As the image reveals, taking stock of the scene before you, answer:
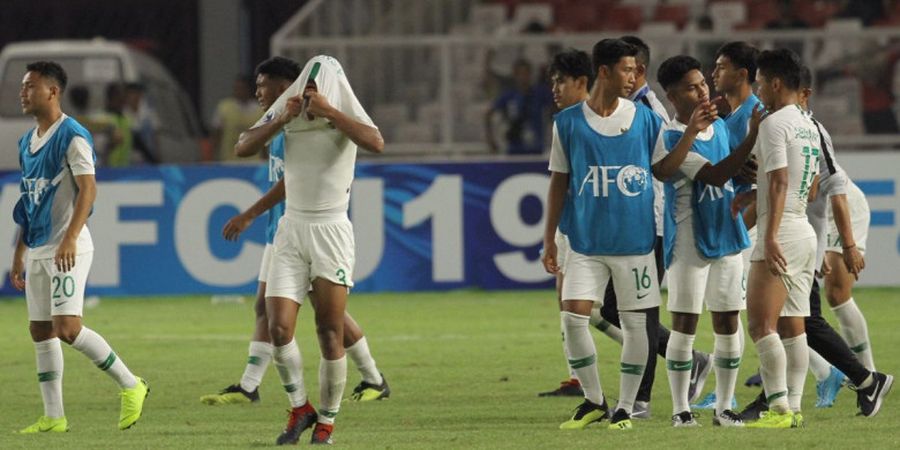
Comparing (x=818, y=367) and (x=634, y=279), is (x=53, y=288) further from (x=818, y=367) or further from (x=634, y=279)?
(x=818, y=367)

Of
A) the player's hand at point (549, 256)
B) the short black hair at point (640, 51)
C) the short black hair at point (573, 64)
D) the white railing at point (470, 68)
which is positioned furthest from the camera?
the white railing at point (470, 68)

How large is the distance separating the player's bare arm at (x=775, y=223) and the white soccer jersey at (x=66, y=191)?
3432 millimetres

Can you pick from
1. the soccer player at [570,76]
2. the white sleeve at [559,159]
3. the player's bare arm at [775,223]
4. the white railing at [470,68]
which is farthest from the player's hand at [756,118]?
the white railing at [470,68]

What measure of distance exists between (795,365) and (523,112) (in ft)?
36.9

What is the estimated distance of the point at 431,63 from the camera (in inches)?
815

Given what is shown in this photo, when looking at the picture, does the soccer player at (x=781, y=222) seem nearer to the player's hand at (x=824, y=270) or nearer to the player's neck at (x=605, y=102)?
the player's neck at (x=605, y=102)

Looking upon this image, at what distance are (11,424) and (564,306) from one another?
10.3 ft

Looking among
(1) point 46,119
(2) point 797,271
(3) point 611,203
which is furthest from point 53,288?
(2) point 797,271

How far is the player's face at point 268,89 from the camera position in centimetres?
980

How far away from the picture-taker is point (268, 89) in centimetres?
989

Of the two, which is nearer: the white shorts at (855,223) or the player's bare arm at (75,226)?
the player's bare arm at (75,226)

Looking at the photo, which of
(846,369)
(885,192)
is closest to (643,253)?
(846,369)

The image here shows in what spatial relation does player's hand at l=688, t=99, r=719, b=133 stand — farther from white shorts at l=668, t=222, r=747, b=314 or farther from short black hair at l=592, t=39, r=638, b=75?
white shorts at l=668, t=222, r=747, b=314

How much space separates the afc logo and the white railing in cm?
1076
